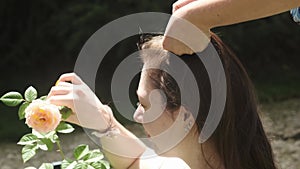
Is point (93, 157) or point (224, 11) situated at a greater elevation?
point (224, 11)

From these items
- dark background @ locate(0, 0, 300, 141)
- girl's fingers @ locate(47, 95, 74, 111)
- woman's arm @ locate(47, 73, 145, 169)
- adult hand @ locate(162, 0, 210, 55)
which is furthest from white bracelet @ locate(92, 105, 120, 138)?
dark background @ locate(0, 0, 300, 141)

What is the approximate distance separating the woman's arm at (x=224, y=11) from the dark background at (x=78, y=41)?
321 centimetres

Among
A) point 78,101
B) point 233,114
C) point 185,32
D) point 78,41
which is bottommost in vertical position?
point 78,41

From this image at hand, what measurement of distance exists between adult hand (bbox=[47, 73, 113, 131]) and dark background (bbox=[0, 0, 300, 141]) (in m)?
3.01

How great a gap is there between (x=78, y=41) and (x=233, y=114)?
11.2ft

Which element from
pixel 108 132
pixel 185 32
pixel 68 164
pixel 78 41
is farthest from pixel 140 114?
pixel 78 41

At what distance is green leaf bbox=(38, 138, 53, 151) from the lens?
55.5 inches

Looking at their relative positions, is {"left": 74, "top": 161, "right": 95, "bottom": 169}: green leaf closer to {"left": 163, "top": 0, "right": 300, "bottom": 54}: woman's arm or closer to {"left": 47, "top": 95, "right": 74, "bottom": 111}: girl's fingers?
{"left": 47, "top": 95, "right": 74, "bottom": 111}: girl's fingers

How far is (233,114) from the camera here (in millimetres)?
1426

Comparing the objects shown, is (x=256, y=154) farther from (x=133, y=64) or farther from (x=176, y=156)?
(x=133, y=64)

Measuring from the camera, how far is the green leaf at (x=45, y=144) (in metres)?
1.41

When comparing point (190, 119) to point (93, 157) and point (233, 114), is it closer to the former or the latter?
point (233, 114)

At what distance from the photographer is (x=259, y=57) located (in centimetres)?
496

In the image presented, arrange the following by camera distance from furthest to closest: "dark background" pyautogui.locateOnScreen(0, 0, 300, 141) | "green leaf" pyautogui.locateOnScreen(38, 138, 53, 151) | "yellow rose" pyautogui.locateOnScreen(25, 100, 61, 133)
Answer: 1. "dark background" pyautogui.locateOnScreen(0, 0, 300, 141)
2. "green leaf" pyautogui.locateOnScreen(38, 138, 53, 151)
3. "yellow rose" pyautogui.locateOnScreen(25, 100, 61, 133)
